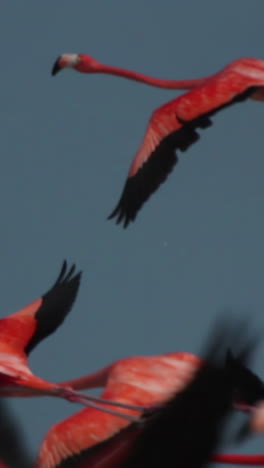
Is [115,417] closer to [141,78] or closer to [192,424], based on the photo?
[192,424]

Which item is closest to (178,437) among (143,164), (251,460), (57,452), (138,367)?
(251,460)

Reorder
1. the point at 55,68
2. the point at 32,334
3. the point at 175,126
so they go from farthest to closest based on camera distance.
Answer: the point at 55,68, the point at 175,126, the point at 32,334

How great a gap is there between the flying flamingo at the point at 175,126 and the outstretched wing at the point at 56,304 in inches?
15.3

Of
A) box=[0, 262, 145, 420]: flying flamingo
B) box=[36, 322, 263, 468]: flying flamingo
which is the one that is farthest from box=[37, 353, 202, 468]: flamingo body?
box=[0, 262, 145, 420]: flying flamingo

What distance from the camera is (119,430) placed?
13.5 feet

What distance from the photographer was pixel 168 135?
550 cm

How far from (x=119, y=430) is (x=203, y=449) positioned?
1.18m

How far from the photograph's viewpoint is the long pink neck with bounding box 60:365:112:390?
4.79 metres

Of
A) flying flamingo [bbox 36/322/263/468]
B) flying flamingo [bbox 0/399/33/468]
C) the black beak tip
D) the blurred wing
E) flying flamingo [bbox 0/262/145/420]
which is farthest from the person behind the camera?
the black beak tip

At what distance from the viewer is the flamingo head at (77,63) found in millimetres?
5918

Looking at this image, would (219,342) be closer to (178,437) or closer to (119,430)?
(178,437)

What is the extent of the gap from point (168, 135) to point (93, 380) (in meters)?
1.10

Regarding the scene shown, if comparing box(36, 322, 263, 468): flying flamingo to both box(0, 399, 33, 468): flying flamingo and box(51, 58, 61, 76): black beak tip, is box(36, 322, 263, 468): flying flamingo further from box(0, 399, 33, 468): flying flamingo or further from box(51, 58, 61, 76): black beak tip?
box(51, 58, 61, 76): black beak tip

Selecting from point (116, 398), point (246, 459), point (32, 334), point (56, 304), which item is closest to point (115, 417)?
point (116, 398)
